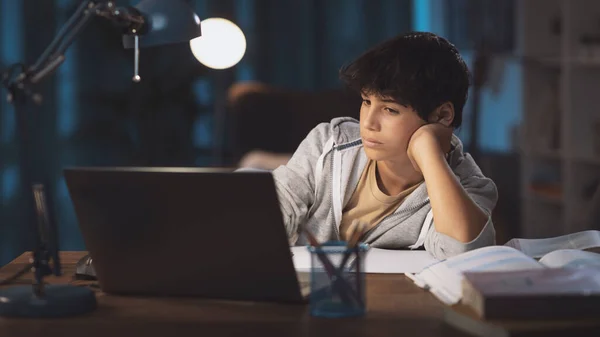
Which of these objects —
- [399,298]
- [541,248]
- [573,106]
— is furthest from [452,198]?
[573,106]

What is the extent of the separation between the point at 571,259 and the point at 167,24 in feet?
2.26

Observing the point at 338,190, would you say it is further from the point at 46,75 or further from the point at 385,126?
the point at 46,75

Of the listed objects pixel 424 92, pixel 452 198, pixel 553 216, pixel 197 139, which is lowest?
pixel 553 216

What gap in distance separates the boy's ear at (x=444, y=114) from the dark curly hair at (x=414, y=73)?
0.01 m

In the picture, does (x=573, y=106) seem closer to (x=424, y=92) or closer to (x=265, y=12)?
(x=265, y=12)

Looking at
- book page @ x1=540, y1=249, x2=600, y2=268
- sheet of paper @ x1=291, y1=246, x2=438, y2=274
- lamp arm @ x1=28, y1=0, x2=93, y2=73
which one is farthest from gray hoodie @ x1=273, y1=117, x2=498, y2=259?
lamp arm @ x1=28, y1=0, x2=93, y2=73

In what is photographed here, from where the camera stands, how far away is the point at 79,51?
12.9 ft

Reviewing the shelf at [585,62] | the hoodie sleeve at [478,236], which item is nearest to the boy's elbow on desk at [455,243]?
the hoodie sleeve at [478,236]

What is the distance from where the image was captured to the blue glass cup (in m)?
1.10

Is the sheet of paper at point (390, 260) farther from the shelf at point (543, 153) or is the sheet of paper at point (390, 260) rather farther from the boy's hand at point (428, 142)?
the shelf at point (543, 153)

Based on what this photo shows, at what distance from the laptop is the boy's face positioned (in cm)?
50

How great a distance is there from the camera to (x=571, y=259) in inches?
51.3

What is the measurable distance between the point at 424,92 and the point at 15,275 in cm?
77

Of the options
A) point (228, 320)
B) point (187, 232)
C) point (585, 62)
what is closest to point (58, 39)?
point (187, 232)
